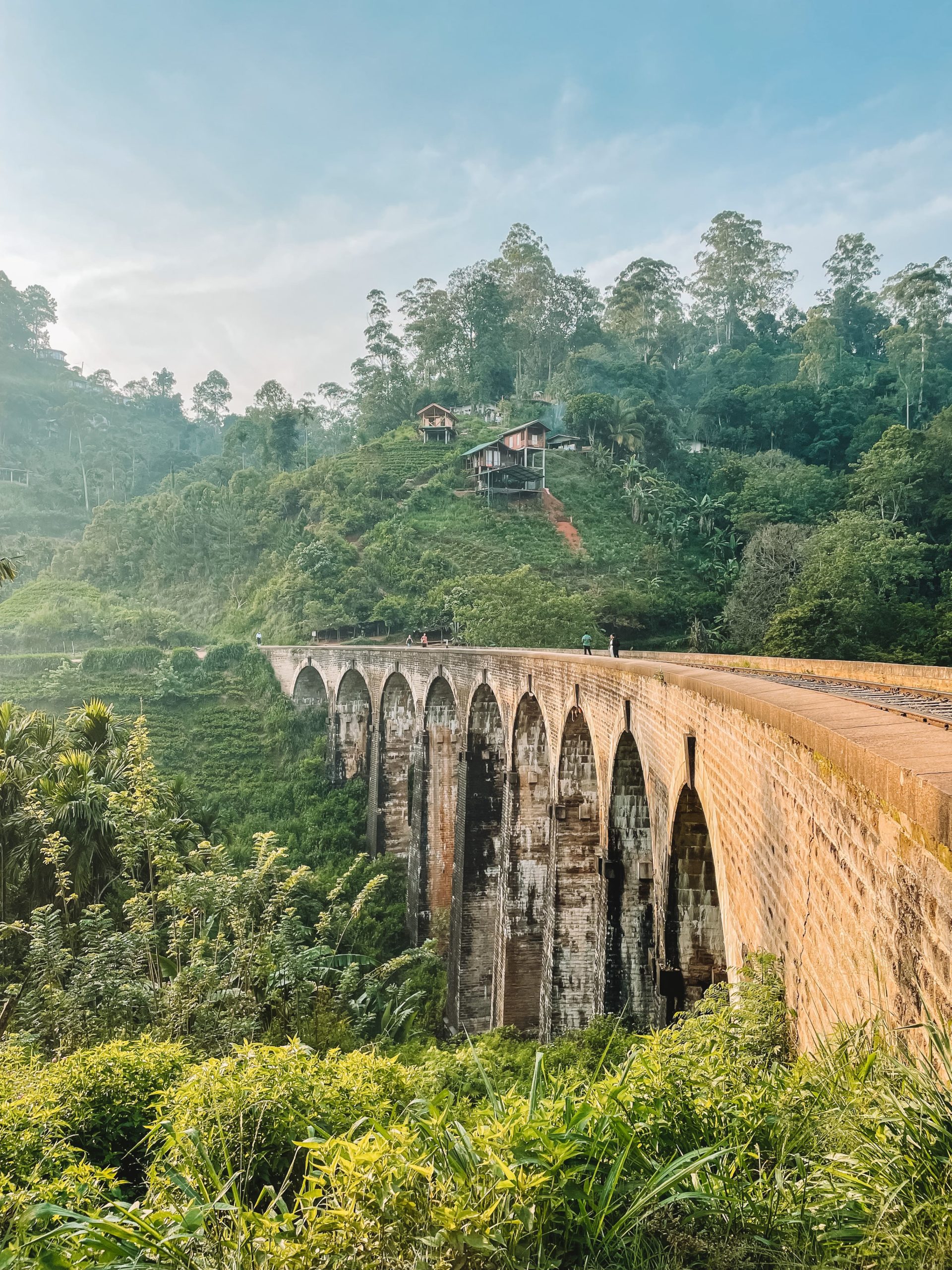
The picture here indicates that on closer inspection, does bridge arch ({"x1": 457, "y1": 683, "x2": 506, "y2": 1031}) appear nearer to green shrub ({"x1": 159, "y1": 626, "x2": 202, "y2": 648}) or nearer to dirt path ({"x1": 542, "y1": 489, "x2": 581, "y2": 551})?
green shrub ({"x1": 159, "y1": 626, "x2": 202, "y2": 648})

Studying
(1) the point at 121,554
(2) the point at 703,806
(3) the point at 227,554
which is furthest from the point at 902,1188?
(1) the point at 121,554

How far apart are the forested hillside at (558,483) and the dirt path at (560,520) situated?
32 cm

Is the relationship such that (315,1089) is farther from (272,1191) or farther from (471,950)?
(471,950)

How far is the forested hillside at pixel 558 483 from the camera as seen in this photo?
95.7 ft

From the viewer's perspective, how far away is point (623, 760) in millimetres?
9469

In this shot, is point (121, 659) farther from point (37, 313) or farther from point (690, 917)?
point (37, 313)

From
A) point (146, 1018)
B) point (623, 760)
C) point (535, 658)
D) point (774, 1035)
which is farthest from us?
point (535, 658)

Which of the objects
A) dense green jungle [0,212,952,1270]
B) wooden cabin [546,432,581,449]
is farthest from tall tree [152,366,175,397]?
wooden cabin [546,432,581,449]

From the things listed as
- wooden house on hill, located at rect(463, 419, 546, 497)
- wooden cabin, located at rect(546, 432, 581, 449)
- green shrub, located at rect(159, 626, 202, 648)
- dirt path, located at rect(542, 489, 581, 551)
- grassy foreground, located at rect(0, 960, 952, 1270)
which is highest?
wooden cabin, located at rect(546, 432, 581, 449)

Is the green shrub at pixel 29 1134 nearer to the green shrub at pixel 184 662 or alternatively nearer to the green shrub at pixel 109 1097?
the green shrub at pixel 109 1097

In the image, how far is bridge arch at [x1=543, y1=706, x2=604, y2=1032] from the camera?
1208 cm

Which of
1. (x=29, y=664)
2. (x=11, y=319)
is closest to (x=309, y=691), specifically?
(x=29, y=664)

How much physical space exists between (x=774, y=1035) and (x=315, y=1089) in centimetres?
237

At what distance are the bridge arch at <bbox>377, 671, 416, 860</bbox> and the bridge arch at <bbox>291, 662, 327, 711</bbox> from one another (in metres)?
6.15
